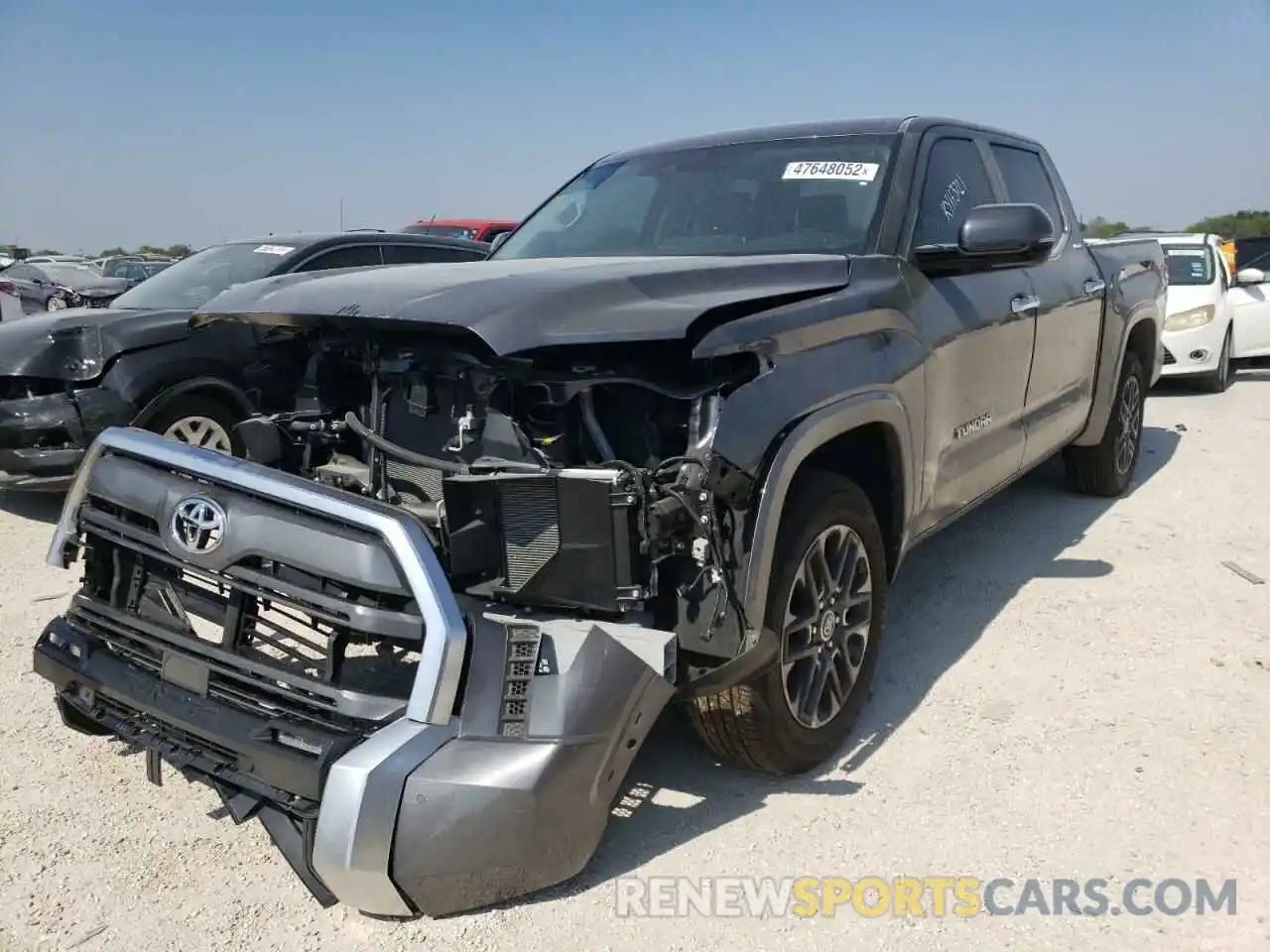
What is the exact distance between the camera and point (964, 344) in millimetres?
3660

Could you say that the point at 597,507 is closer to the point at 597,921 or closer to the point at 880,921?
the point at 597,921

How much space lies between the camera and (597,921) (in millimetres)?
2449

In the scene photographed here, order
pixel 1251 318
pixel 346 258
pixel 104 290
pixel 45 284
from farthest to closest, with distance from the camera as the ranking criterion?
pixel 45 284 < pixel 1251 318 < pixel 104 290 < pixel 346 258

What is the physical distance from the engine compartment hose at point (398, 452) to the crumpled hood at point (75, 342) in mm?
3077

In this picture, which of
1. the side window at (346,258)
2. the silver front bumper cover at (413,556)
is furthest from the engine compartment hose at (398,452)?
the side window at (346,258)

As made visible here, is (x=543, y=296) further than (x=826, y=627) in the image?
No

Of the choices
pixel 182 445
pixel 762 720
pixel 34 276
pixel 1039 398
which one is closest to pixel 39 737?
pixel 182 445

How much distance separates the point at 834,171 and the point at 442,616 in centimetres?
226

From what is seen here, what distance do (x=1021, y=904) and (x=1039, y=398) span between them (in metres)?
2.55

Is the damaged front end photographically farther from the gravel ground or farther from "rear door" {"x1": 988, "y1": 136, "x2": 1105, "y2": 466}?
"rear door" {"x1": 988, "y1": 136, "x2": 1105, "y2": 466}

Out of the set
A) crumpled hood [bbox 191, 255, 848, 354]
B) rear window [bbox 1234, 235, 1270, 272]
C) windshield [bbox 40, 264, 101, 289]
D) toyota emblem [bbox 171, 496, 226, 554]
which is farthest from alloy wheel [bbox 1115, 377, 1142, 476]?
windshield [bbox 40, 264, 101, 289]

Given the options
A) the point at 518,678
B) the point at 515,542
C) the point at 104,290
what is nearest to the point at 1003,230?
the point at 515,542

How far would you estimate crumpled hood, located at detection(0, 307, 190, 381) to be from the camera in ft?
17.8

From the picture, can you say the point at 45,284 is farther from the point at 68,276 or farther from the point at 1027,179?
the point at 1027,179
